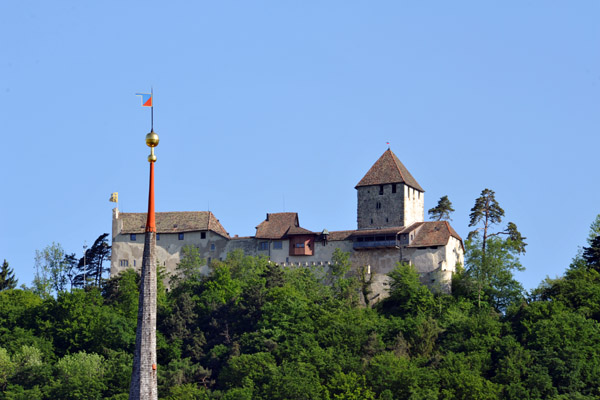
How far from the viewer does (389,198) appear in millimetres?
70000

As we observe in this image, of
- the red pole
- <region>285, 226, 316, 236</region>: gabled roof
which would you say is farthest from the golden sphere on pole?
<region>285, 226, 316, 236</region>: gabled roof

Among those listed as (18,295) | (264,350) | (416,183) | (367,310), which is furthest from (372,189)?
(18,295)

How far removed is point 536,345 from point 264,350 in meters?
15.1

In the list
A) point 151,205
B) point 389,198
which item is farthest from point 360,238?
point 151,205

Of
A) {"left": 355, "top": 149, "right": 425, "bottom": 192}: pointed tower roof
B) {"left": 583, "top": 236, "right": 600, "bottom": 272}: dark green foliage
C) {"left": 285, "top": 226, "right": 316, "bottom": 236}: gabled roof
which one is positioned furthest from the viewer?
{"left": 285, "top": 226, "right": 316, "bottom": 236}: gabled roof

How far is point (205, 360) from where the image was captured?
203ft

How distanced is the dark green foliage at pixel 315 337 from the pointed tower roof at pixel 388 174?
6.66 meters

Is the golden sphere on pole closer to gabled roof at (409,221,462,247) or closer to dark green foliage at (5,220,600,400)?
dark green foliage at (5,220,600,400)

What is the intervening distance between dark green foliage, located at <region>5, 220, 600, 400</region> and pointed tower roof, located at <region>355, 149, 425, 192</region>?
262 inches

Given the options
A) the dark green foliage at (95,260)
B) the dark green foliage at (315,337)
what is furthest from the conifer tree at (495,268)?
the dark green foliage at (95,260)

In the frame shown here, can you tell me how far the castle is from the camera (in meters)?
66.9

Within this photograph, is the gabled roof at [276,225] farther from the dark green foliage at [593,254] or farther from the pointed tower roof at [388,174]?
the dark green foliage at [593,254]

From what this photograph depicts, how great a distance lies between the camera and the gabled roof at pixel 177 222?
74125 mm

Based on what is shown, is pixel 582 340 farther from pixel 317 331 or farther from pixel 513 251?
pixel 317 331
